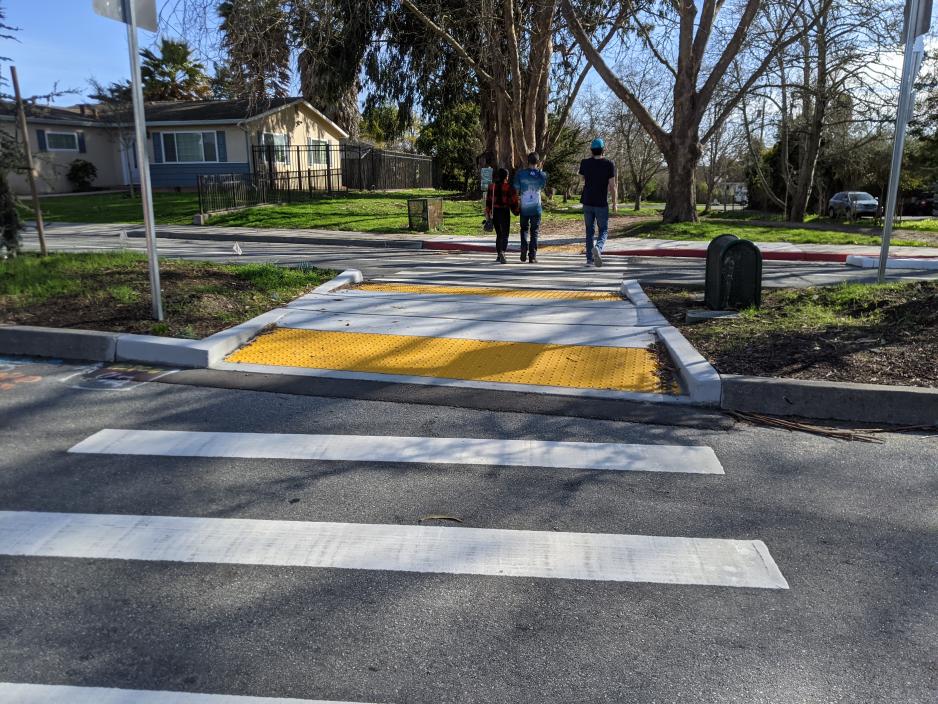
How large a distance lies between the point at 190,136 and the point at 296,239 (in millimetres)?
19862

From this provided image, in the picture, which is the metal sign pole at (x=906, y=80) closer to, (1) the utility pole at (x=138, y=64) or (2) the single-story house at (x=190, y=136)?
(1) the utility pole at (x=138, y=64)

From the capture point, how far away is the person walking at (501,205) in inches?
530

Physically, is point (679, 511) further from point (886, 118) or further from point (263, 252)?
point (886, 118)

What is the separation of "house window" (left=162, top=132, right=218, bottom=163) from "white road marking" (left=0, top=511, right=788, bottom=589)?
1358 inches

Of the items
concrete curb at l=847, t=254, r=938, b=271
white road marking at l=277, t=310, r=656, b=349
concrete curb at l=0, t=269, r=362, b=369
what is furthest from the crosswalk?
concrete curb at l=847, t=254, r=938, b=271

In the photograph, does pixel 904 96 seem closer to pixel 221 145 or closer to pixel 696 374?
pixel 696 374

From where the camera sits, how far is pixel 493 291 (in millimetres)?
9953

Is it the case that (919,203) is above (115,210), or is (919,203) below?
below

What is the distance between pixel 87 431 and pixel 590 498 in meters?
3.14

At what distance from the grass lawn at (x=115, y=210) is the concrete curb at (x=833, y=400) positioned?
65.6 ft

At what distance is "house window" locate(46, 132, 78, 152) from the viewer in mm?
37250

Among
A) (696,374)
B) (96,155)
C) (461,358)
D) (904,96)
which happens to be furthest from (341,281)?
(96,155)

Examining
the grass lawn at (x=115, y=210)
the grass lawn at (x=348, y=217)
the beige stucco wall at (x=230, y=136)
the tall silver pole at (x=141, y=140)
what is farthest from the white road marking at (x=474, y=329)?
the beige stucco wall at (x=230, y=136)

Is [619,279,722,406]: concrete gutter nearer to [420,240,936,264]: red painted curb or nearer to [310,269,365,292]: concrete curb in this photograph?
[310,269,365,292]: concrete curb
